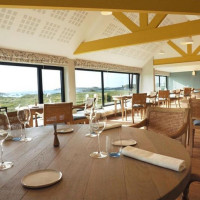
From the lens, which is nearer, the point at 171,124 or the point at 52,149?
the point at 52,149

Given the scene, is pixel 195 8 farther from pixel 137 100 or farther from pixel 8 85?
pixel 8 85

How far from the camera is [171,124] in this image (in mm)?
2061

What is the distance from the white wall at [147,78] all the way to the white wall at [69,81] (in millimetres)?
4677

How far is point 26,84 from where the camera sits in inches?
194

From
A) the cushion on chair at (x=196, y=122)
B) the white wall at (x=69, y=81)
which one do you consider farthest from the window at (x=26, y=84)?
the cushion on chair at (x=196, y=122)

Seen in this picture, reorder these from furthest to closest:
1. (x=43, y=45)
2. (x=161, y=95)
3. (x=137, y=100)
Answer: (x=161, y=95) < (x=137, y=100) < (x=43, y=45)

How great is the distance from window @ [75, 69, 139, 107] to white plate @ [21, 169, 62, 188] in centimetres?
550

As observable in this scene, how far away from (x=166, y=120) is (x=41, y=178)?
1.56 meters

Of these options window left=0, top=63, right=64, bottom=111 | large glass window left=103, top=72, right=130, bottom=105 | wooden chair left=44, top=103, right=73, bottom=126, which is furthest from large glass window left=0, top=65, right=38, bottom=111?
large glass window left=103, top=72, right=130, bottom=105

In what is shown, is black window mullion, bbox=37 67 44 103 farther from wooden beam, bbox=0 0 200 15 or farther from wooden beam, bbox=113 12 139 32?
wooden beam, bbox=0 0 200 15

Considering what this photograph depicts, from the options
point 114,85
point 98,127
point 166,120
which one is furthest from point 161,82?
point 98,127

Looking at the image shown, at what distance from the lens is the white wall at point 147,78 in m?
9.57

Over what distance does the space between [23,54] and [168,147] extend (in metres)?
4.11

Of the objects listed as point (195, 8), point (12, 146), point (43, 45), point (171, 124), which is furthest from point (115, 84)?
point (12, 146)
